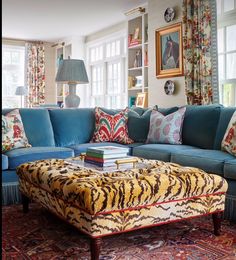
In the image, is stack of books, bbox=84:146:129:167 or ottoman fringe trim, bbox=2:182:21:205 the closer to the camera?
stack of books, bbox=84:146:129:167

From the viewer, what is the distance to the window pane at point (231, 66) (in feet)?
14.4

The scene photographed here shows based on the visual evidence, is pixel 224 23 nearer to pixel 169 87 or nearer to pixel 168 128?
pixel 169 87

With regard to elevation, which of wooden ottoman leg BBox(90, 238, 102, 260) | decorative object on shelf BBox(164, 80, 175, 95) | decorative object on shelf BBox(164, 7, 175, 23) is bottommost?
wooden ottoman leg BBox(90, 238, 102, 260)

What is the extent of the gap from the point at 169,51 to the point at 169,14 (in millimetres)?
542

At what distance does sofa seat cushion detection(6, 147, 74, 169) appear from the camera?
309cm

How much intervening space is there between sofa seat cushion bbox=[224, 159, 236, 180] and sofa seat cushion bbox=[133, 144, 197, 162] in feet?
2.18

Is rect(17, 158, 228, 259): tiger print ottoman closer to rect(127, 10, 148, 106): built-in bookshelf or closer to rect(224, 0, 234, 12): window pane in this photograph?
rect(224, 0, 234, 12): window pane

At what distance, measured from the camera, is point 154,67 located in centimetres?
569

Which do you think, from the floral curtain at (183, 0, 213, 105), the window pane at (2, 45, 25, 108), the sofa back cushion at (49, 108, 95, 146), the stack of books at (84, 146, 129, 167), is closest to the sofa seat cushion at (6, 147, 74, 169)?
the sofa back cushion at (49, 108, 95, 146)

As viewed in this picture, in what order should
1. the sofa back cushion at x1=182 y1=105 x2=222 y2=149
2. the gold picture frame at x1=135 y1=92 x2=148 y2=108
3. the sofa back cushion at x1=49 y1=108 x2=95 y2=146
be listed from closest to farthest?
the sofa back cushion at x1=182 y1=105 x2=222 y2=149 → the sofa back cushion at x1=49 y1=108 x2=95 y2=146 → the gold picture frame at x1=135 y1=92 x2=148 y2=108

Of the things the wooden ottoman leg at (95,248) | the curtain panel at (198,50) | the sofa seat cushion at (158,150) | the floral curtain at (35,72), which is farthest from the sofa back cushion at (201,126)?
the floral curtain at (35,72)

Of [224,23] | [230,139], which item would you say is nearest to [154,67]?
[224,23]

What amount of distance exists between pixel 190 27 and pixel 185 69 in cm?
55

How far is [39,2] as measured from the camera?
19.6ft
